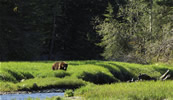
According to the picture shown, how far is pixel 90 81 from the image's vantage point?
77.6 ft

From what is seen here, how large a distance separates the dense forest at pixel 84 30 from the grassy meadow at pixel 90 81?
22.6 feet

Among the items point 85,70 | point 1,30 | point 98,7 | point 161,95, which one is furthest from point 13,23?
point 161,95

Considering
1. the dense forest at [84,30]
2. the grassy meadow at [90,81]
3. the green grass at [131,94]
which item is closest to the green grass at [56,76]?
the grassy meadow at [90,81]

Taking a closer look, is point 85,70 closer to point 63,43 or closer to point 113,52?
point 113,52

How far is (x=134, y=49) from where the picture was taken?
41375mm

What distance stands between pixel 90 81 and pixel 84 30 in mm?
35669

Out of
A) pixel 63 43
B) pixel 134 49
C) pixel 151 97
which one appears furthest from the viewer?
pixel 63 43

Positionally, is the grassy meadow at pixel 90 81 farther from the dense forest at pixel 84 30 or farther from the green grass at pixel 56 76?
the dense forest at pixel 84 30

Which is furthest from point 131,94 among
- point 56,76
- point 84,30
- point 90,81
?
point 84,30

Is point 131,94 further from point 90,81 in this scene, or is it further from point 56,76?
point 90,81

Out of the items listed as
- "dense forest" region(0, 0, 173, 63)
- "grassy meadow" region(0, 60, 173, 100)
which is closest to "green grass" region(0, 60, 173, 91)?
"grassy meadow" region(0, 60, 173, 100)

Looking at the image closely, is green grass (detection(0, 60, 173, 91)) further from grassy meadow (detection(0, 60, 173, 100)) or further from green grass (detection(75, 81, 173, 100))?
green grass (detection(75, 81, 173, 100))

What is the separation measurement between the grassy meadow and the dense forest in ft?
22.6

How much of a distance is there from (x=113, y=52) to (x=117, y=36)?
2044mm
